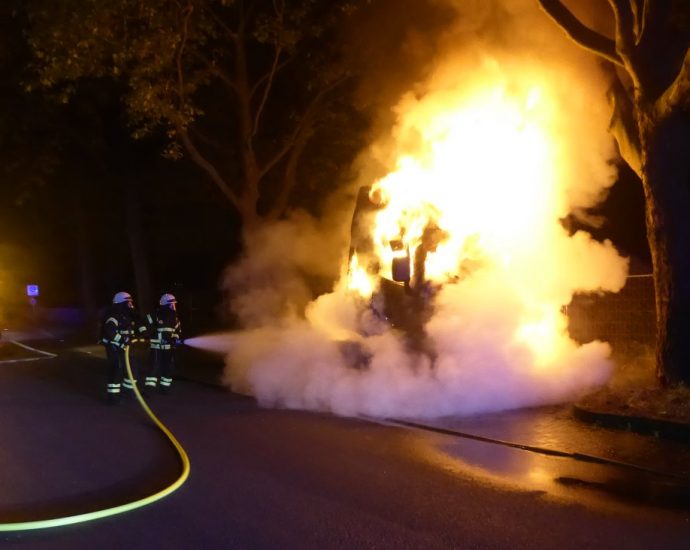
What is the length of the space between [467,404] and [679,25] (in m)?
5.87

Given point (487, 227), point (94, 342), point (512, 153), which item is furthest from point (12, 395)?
point (94, 342)

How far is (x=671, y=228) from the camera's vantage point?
886 centimetres

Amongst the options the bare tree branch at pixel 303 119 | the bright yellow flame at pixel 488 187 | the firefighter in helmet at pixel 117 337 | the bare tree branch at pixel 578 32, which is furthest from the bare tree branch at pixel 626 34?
the firefighter in helmet at pixel 117 337

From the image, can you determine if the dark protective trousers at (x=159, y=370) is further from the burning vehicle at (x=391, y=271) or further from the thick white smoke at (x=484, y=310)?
the burning vehicle at (x=391, y=271)

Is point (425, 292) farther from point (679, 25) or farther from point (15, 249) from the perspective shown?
point (15, 249)

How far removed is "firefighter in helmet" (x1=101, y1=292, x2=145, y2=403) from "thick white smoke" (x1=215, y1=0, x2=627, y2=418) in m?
2.03

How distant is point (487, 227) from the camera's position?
1080cm

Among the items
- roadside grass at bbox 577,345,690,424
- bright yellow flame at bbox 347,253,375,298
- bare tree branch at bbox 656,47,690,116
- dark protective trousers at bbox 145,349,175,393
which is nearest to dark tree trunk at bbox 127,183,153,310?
dark protective trousers at bbox 145,349,175,393

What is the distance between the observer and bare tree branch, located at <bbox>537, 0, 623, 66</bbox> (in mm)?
9086

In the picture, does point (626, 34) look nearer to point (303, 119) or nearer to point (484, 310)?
point (484, 310)

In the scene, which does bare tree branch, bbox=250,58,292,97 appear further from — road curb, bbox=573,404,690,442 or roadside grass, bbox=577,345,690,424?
road curb, bbox=573,404,690,442

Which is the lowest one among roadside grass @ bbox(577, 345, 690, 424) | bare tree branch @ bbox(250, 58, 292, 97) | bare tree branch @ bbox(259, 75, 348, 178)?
roadside grass @ bbox(577, 345, 690, 424)

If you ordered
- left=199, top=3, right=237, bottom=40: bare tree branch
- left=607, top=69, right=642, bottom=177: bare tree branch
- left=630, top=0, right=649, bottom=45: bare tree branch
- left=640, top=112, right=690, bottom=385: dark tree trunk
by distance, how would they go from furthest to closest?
left=199, top=3, right=237, bottom=40: bare tree branch
left=607, top=69, right=642, bottom=177: bare tree branch
left=630, top=0, right=649, bottom=45: bare tree branch
left=640, top=112, right=690, bottom=385: dark tree trunk

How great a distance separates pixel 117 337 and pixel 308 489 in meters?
5.80
